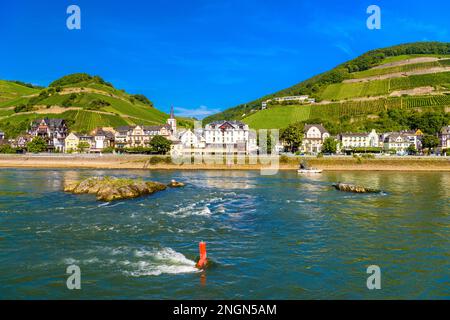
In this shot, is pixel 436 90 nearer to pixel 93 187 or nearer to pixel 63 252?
pixel 93 187

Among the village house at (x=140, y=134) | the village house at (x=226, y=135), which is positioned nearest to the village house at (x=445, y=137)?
the village house at (x=226, y=135)

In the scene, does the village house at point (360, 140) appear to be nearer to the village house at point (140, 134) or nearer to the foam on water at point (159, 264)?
the village house at point (140, 134)

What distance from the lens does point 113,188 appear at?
4859 cm

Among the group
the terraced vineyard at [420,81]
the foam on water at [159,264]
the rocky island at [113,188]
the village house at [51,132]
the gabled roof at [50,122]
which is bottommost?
the foam on water at [159,264]

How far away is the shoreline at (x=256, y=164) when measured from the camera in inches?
3777

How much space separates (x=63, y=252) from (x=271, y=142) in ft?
325

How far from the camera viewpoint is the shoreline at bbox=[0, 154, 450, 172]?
315 ft

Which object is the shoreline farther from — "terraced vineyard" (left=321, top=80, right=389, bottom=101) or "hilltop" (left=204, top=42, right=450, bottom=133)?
"terraced vineyard" (left=321, top=80, right=389, bottom=101)

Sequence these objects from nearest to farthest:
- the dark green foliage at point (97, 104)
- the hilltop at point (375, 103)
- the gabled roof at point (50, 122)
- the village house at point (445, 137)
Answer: the village house at point (445, 137) < the gabled roof at point (50, 122) < the hilltop at point (375, 103) < the dark green foliage at point (97, 104)

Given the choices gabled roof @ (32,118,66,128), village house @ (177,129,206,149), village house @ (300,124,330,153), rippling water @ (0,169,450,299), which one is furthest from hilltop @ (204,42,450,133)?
rippling water @ (0,169,450,299)

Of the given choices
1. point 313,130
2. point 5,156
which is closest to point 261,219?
point 5,156

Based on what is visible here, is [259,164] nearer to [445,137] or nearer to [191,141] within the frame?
[191,141]

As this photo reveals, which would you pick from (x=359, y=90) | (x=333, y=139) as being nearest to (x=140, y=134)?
(x=333, y=139)

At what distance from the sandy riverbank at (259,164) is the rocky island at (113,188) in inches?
1597
